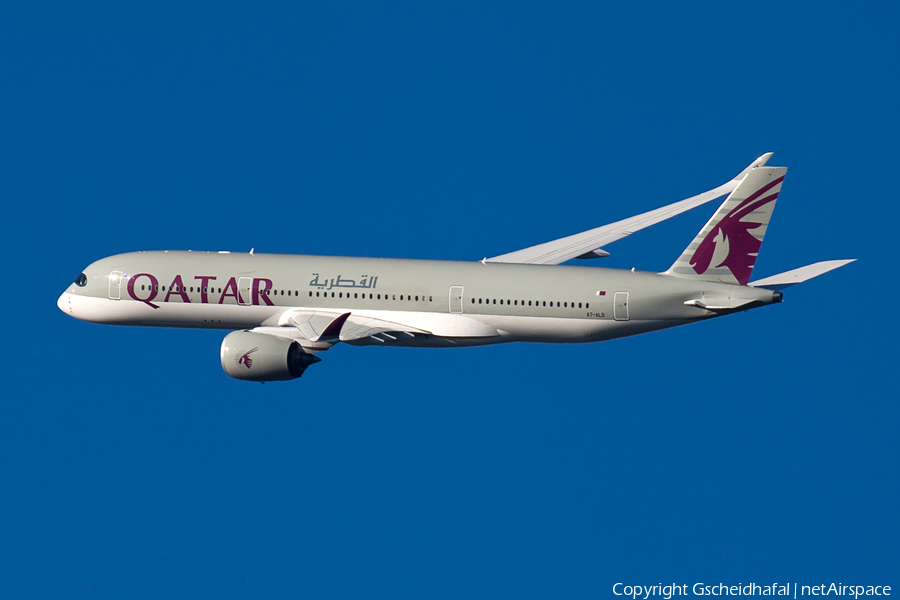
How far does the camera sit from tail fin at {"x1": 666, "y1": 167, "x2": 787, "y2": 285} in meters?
37.9

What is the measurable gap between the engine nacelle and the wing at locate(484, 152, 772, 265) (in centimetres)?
702

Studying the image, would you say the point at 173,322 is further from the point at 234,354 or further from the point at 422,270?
the point at 422,270

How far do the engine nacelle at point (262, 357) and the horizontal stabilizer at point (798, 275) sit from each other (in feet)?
41.8

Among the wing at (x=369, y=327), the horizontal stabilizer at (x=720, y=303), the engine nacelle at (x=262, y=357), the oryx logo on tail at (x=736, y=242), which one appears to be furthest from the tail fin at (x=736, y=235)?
the engine nacelle at (x=262, y=357)

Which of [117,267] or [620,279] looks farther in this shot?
[117,267]

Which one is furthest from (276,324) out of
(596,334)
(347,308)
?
(596,334)

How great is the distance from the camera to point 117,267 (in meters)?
42.6

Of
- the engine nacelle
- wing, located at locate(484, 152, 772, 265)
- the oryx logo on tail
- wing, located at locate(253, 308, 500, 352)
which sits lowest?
the engine nacelle

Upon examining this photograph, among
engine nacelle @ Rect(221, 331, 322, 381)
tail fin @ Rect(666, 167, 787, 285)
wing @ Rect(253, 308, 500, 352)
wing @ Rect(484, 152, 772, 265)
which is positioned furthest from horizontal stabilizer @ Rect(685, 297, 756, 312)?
engine nacelle @ Rect(221, 331, 322, 381)

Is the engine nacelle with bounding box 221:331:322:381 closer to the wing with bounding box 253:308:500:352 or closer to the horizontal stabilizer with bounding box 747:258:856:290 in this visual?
the wing with bounding box 253:308:500:352

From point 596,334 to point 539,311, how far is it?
1.74 m

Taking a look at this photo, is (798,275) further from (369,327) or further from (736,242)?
(369,327)

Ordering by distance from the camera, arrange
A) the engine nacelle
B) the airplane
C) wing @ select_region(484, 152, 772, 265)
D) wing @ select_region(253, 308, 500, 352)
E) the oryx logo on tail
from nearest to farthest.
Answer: the oryx logo on tail, the airplane, the engine nacelle, wing @ select_region(253, 308, 500, 352), wing @ select_region(484, 152, 772, 265)

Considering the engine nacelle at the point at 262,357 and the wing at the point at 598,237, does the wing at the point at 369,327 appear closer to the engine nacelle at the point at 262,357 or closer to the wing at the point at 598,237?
the engine nacelle at the point at 262,357
